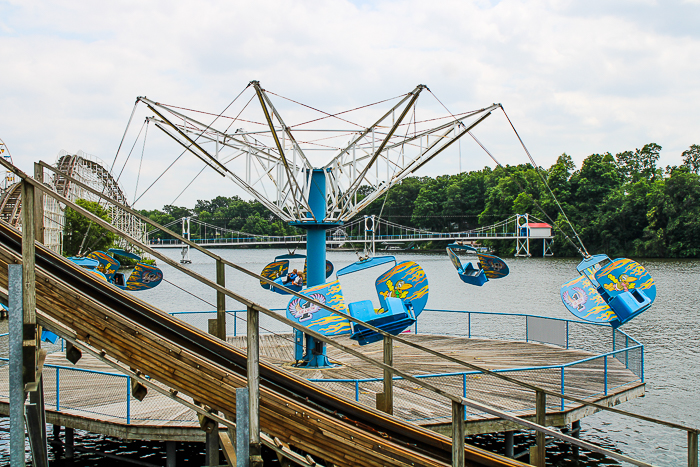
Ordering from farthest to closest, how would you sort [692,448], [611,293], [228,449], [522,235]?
[522,235], [611,293], [692,448], [228,449]

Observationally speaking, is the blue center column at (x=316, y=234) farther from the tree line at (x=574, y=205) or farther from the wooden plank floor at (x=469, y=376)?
the tree line at (x=574, y=205)

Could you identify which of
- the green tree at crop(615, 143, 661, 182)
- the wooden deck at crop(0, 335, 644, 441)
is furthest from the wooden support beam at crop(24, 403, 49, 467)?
the green tree at crop(615, 143, 661, 182)

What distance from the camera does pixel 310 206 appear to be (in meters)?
16.0

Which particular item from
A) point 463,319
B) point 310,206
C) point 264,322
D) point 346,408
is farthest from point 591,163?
point 346,408

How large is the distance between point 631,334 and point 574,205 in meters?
82.5

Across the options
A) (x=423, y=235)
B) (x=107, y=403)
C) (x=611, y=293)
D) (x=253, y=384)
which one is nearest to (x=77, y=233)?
(x=107, y=403)

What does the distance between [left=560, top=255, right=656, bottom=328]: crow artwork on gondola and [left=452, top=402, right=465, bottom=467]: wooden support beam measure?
30.1ft

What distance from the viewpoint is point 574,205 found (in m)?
110

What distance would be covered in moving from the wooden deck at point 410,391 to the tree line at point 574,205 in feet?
177

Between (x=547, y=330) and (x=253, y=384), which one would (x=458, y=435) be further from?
(x=547, y=330)

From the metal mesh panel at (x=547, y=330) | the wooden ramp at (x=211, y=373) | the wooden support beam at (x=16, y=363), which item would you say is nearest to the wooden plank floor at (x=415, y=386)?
the metal mesh panel at (x=547, y=330)

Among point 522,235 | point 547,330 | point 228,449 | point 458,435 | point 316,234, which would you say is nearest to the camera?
point 458,435

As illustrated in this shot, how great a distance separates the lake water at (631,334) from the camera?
15641 mm

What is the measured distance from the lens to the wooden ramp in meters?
6.47
